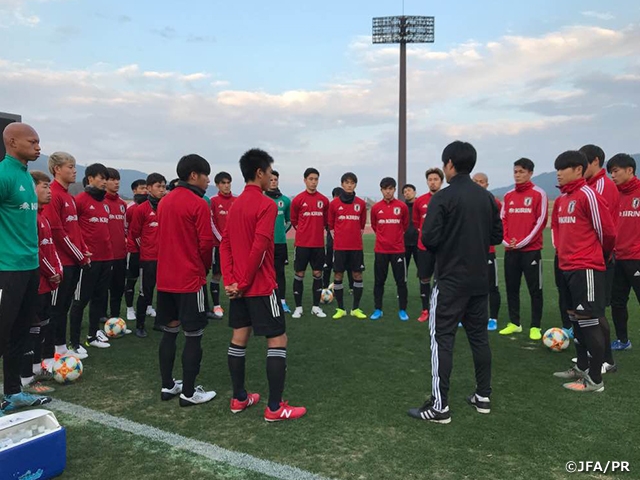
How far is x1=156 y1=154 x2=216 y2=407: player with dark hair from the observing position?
408cm

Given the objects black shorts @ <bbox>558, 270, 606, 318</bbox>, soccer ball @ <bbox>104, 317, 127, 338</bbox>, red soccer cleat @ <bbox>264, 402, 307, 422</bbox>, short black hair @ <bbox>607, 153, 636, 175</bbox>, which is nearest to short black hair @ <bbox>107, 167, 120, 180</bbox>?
soccer ball @ <bbox>104, 317, 127, 338</bbox>

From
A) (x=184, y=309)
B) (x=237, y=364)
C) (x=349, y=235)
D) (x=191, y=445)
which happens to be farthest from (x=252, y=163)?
(x=349, y=235)

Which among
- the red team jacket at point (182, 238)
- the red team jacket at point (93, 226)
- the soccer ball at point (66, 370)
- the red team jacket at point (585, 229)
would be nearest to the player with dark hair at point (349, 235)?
the red team jacket at point (93, 226)

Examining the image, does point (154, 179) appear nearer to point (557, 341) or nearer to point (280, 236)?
point (280, 236)

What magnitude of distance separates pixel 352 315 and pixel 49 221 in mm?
4837

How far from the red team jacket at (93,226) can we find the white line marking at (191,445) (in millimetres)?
2423

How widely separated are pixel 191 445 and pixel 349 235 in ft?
16.3

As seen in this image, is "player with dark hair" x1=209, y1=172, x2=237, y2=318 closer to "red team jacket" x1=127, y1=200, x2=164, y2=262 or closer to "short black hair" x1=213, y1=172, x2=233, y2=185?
"short black hair" x1=213, y1=172, x2=233, y2=185

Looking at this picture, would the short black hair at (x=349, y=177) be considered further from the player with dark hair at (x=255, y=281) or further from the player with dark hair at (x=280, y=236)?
the player with dark hair at (x=255, y=281)

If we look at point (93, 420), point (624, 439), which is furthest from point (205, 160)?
point (624, 439)

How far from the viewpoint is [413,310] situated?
336 inches

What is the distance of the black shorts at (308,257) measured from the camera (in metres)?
7.98

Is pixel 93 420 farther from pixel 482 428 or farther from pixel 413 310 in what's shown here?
pixel 413 310

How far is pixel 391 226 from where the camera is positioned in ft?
25.5
